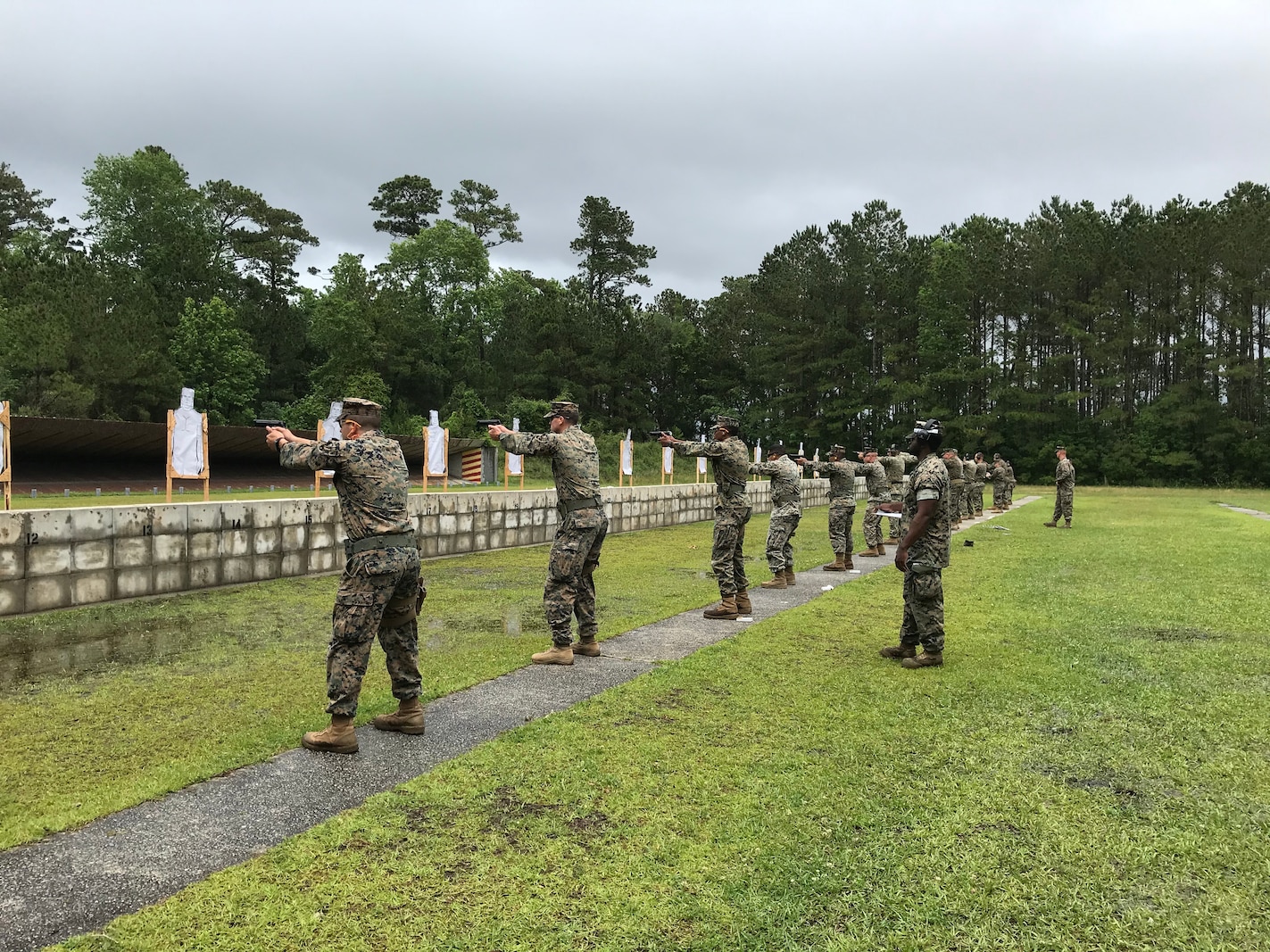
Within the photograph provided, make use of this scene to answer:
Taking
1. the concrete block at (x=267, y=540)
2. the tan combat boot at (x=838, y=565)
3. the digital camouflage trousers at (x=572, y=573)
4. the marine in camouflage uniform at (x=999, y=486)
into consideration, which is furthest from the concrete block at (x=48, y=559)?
the marine in camouflage uniform at (x=999, y=486)

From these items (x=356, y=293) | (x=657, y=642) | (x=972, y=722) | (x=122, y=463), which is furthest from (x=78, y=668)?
(x=356, y=293)

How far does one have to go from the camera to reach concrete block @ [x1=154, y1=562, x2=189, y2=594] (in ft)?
29.5

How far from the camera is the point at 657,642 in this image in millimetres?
7418

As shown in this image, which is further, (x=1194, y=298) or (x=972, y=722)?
(x=1194, y=298)

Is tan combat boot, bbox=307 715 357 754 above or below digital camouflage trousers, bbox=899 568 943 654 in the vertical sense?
below

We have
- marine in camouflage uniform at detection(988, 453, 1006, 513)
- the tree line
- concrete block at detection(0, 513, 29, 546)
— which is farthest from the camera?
the tree line

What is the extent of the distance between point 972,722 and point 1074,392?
48.9 m

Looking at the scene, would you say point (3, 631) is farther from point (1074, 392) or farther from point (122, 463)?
point (1074, 392)

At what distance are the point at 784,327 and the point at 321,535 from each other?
4769 cm

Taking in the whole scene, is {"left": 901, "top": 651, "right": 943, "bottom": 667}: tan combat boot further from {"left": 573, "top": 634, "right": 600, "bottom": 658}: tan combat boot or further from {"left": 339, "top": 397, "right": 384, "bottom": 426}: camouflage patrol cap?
{"left": 339, "top": 397, "right": 384, "bottom": 426}: camouflage patrol cap

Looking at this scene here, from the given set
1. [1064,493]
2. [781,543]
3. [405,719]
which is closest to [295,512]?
[781,543]

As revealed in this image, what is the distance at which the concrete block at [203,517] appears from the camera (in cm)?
929

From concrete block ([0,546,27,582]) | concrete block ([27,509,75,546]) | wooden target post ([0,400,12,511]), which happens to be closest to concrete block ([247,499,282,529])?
concrete block ([27,509,75,546])

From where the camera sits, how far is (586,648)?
22.4 ft
